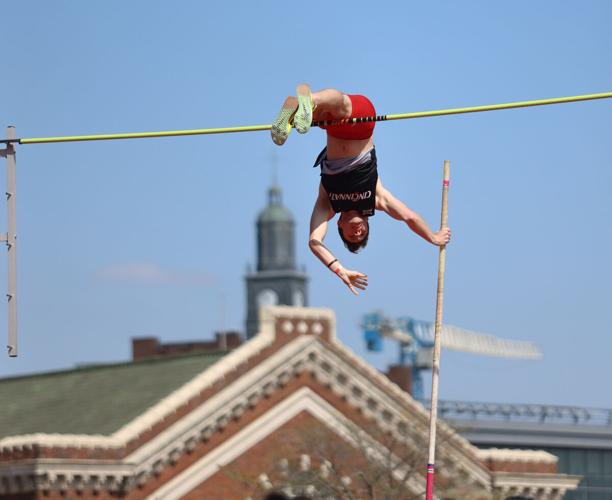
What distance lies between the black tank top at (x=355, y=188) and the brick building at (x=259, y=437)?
40139mm

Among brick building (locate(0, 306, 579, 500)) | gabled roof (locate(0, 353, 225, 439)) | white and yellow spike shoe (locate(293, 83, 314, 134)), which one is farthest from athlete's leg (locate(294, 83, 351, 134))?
gabled roof (locate(0, 353, 225, 439))

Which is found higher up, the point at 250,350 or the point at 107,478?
the point at 250,350

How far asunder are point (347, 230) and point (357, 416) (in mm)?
49913

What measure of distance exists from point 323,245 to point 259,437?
1896 inches

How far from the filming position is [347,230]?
24.8 m

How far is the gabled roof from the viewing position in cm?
7425

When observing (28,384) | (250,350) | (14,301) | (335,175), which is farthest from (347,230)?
(28,384)

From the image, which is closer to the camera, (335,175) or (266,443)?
(335,175)

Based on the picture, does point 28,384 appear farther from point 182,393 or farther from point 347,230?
point 347,230

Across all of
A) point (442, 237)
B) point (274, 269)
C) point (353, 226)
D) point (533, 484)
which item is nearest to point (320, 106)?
point (353, 226)

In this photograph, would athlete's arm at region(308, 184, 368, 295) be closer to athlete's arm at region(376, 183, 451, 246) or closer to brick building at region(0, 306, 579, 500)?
athlete's arm at region(376, 183, 451, 246)

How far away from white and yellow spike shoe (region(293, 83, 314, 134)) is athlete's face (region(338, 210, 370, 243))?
135 cm

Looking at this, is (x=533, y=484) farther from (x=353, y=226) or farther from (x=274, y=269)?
(x=274, y=269)

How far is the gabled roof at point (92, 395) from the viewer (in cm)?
7425
